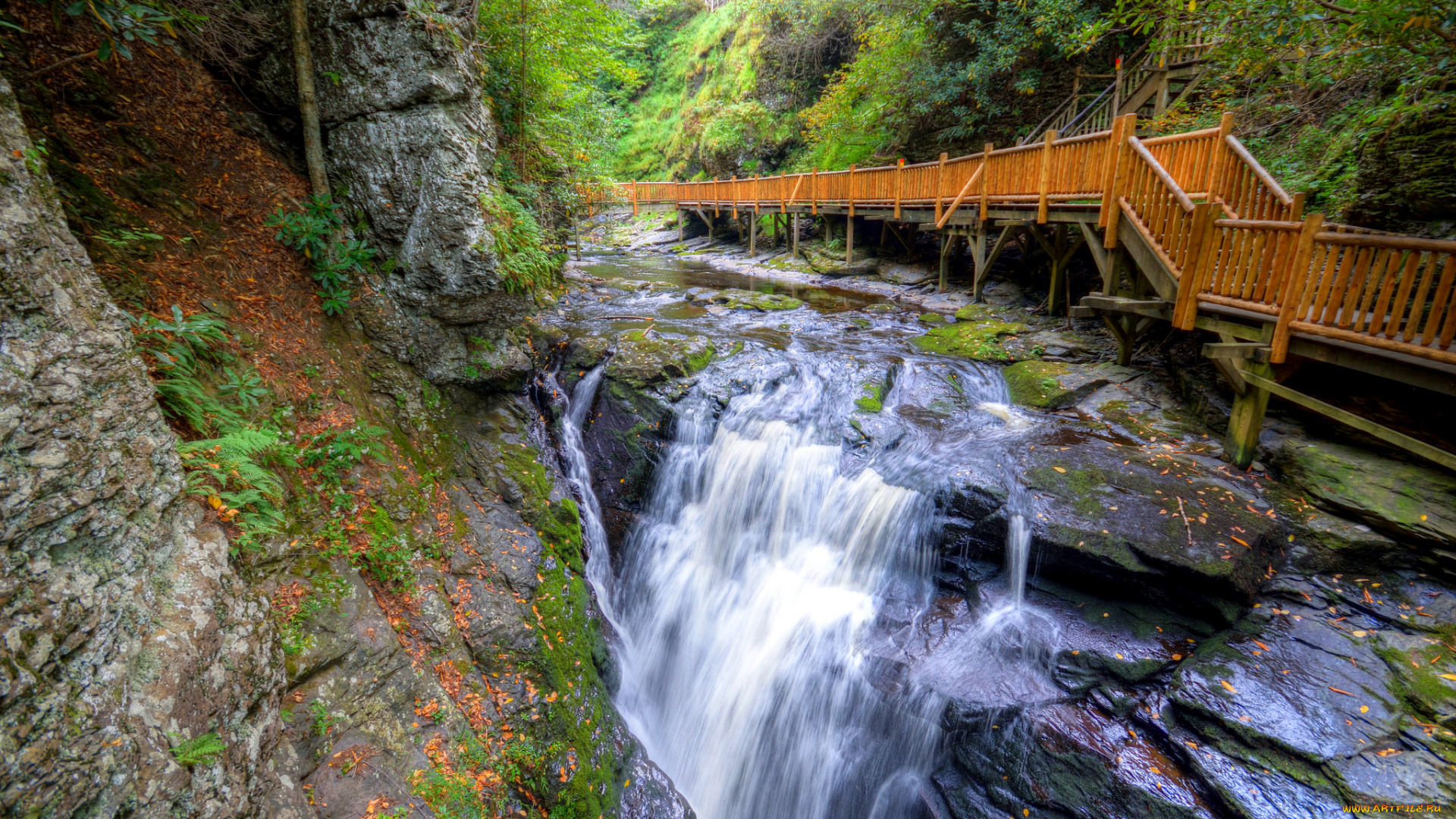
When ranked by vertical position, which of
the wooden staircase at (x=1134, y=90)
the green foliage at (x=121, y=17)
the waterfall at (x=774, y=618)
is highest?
the wooden staircase at (x=1134, y=90)

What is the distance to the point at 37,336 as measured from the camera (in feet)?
8.02

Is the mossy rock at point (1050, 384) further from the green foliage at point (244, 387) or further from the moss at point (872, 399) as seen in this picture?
the green foliage at point (244, 387)

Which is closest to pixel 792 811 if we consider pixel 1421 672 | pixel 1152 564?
pixel 1152 564

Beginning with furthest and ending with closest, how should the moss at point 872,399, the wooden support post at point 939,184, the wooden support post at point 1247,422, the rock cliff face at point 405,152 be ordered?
the wooden support post at point 939,184
the moss at point 872,399
the rock cliff face at point 405,152
the wooden support post at point 1247,422

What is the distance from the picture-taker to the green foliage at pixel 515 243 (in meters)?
6.46

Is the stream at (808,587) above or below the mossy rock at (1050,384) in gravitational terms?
below

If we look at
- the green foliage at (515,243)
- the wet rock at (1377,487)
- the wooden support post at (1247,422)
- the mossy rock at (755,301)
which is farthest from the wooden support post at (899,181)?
the wet rock at (1377,487)

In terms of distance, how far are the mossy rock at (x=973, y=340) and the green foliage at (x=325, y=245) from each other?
837cm

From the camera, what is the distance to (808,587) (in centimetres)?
654

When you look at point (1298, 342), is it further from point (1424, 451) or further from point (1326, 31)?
point (1326, 31)

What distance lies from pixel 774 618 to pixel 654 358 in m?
4.24

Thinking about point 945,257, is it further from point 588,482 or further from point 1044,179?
point 588,482

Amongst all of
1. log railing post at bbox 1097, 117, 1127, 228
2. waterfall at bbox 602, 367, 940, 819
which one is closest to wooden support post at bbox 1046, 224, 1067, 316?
log railing post at bbox 1097, 117, 1127, 228

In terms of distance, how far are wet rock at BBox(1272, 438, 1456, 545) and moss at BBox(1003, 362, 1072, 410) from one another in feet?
8.27
